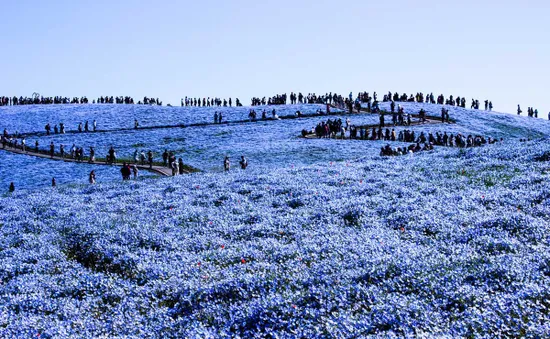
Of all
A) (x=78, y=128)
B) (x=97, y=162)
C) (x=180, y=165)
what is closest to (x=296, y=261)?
(x=180, y=165)

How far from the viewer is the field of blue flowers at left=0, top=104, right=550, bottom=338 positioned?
357 inches

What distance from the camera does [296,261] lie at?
12.4 metres

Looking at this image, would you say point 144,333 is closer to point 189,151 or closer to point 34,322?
point 34,322

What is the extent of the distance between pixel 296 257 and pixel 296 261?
0.30m

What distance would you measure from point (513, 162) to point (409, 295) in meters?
15.9

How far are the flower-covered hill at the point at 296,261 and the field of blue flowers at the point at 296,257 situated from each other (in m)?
0.04

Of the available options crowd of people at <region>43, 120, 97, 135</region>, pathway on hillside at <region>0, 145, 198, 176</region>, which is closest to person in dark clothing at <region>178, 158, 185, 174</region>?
pathway on hillside at <region>0, 145, 198, 176</region>

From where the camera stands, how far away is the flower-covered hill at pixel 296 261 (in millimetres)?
9031

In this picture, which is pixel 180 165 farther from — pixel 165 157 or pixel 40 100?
pixel 40 100

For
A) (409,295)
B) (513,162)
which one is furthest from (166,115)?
(409,295)

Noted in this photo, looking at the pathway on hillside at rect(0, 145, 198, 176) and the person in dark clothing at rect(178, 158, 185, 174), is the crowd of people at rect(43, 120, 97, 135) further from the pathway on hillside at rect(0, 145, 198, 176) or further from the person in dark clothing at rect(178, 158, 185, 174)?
the person in dark clothing at rect(178, 158, 185, 174)

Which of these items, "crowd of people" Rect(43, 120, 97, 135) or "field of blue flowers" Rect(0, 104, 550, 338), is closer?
"field of blue flowers" Rect(0, 104, 550, 338)

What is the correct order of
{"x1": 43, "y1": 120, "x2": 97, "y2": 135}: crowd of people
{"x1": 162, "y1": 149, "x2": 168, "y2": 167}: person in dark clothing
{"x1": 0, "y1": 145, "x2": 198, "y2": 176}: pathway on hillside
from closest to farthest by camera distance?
{"x1": 0, "y1": 145, "x2": 198, "y2": 176}: pathway on hillside, {"x1": 162, "y1": 149, "x2": 168, "y2": 167}: person in dark clothing, {"x1": 43, "y1": 120, "x2": 97, "y2": 135}: crowd of people

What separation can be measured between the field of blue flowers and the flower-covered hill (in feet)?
0.14
